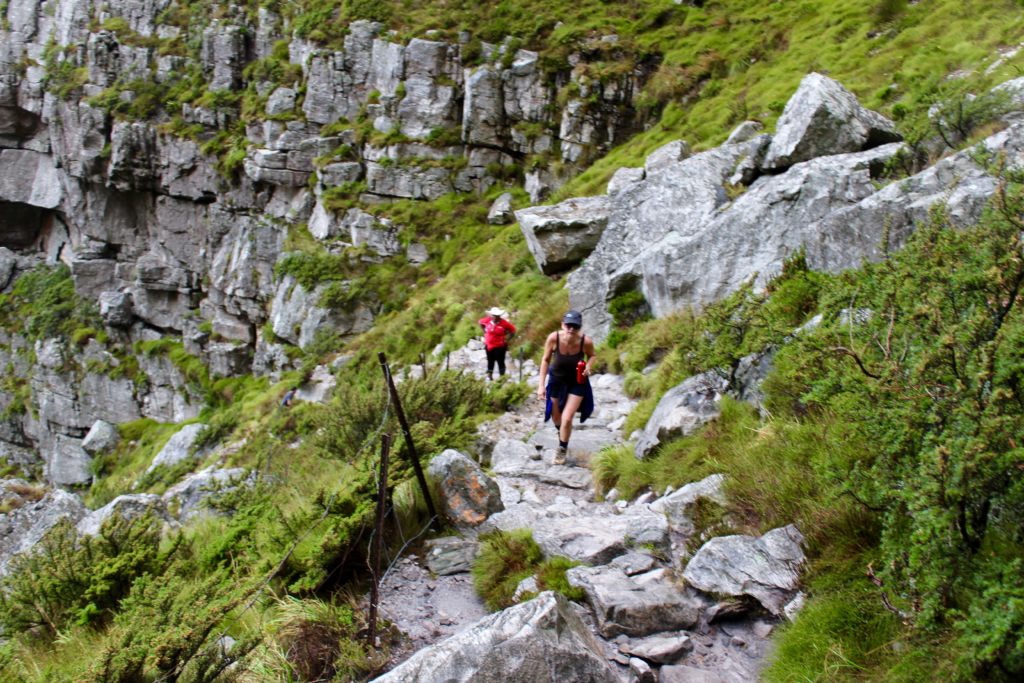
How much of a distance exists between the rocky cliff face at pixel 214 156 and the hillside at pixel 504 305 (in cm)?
17

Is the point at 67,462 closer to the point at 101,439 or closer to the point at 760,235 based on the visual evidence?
the point at 101,439

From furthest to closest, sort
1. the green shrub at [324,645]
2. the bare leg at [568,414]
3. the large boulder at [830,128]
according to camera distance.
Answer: the large boulder at [830,128]
the bare leg at [568,414]
the green shrub at [324,645]

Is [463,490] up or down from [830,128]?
down

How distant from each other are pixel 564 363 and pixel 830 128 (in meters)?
5.53

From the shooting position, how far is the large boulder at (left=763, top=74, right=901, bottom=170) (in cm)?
938

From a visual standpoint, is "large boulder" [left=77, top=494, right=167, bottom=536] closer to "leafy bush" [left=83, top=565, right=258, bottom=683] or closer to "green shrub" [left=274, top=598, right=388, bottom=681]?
"leafy bush" [left=83, top=565, right=258, bottom=683]

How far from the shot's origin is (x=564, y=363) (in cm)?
733

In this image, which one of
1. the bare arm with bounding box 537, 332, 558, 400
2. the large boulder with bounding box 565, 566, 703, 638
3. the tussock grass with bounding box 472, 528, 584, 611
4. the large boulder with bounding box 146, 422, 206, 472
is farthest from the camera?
the large boulder with bounding box 146, 422, 206, 472

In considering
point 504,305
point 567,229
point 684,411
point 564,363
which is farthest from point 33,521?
point 567,229

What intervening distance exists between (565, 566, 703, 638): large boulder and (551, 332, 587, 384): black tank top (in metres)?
3.50

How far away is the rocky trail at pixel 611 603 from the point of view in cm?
295

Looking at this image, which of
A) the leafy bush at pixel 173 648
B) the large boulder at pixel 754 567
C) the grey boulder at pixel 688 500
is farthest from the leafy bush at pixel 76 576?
the large boulder at pixel 754 567

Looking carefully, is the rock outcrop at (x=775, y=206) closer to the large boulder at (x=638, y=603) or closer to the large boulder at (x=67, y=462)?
the large boulder at (x=638, y=603)

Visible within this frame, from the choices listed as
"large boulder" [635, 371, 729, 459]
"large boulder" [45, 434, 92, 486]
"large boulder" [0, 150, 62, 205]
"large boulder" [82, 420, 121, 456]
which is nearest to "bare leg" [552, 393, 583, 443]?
"large boulder" [635, 371, 729, 459]
